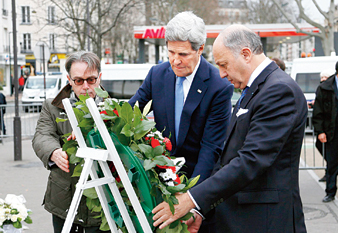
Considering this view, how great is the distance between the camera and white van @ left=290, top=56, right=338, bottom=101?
45.9 feet

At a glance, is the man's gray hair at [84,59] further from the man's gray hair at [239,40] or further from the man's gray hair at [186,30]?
the man's gray hair at [239,40]

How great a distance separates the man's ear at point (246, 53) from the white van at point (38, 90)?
2205 cm

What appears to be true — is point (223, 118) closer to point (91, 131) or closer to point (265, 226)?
point (265, 226)

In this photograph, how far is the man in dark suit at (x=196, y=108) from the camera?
2.78 meters

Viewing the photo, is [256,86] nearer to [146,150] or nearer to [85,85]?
[146,150]

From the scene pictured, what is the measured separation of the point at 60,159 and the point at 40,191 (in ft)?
17.5

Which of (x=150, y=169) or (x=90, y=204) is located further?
(x=90, y=204)

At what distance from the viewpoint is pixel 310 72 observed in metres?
14.1

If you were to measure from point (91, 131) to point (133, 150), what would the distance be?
23 centimetres

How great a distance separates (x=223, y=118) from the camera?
2.87 m

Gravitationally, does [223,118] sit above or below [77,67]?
below

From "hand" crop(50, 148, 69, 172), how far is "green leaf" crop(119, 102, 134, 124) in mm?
643

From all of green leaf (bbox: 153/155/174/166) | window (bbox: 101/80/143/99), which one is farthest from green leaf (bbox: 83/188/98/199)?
window (bbox: 101/80/143/99)

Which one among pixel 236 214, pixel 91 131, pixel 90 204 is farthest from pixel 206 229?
pixel 91 131
